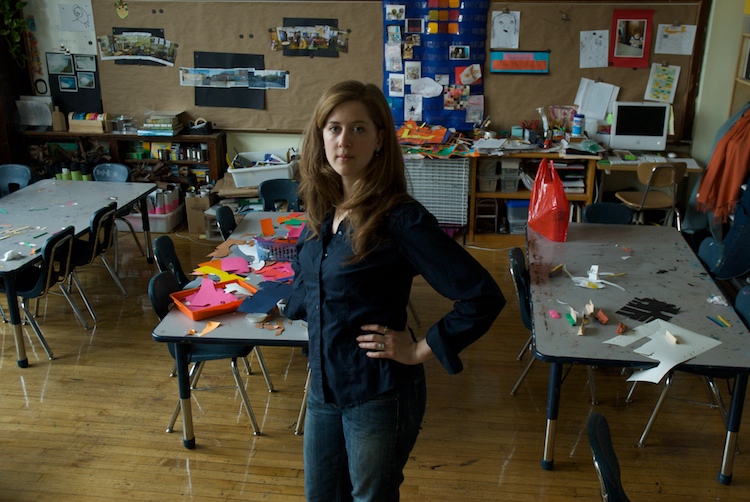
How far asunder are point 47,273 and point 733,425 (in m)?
3.62

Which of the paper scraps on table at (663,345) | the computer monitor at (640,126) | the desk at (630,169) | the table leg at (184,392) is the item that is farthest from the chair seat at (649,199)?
the table leg at (184,392)

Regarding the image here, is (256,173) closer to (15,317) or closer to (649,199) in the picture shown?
(15,317)

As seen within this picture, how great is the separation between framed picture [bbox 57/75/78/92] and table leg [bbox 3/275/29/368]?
3148mm

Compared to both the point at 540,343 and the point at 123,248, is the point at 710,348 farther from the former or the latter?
the point at 123,248

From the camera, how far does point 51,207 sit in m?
4.89

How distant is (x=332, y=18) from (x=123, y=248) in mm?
2674

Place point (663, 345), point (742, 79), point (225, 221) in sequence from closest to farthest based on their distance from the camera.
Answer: point (663, 345), point (225, 221), point (742, 79)

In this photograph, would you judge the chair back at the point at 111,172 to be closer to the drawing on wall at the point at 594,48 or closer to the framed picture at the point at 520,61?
the framed picture at the point at 520,61

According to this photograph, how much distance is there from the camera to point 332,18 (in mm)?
6129

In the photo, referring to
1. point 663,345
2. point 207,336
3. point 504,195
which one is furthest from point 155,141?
point 663,345

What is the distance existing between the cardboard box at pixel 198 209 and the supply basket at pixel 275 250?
2.67 meters

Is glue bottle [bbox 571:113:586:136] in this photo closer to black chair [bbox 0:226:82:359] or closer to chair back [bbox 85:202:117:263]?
chair back [bbox 85:202:117:263]

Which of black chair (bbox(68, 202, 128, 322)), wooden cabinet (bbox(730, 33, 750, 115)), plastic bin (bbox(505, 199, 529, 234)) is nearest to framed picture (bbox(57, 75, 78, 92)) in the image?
black chair (bbox(68, 202, 128, 322))

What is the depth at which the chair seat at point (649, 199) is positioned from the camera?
220 inches
